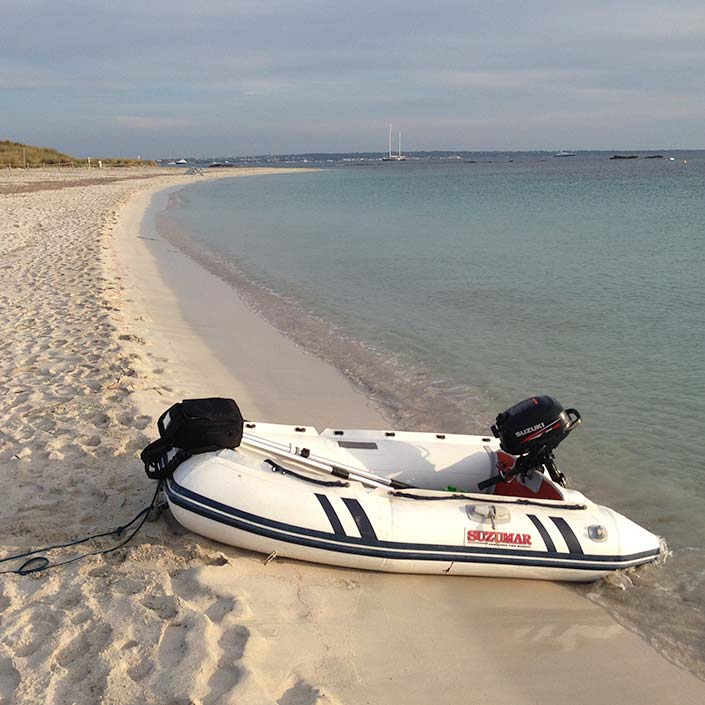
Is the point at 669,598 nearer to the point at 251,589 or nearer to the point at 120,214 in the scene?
the point at 251,589

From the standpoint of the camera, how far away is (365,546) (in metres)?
3.64

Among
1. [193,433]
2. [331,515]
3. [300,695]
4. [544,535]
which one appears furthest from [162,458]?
[544,535]

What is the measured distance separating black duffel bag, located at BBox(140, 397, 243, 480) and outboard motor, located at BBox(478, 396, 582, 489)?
5.14 ft

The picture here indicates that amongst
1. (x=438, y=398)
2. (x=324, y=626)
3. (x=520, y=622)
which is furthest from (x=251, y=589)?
(x=438, y=398)

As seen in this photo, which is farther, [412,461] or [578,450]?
[578,450]

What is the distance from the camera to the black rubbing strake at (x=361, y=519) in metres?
3.64

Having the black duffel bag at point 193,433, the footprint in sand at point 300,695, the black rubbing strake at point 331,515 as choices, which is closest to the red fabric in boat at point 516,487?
the black rubbing strake at point 331,515

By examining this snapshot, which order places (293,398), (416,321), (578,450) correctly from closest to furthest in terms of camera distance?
(578,450) < (293,398) < (416,321)

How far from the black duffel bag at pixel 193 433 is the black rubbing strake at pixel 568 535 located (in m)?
1.77

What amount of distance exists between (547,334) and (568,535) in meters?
5.44

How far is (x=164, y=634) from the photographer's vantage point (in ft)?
9.91

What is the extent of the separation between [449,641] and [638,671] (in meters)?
0.85

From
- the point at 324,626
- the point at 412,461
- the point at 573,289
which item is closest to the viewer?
the point at 324,626

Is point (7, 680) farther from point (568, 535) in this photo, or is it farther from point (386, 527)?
point (568, 535)
